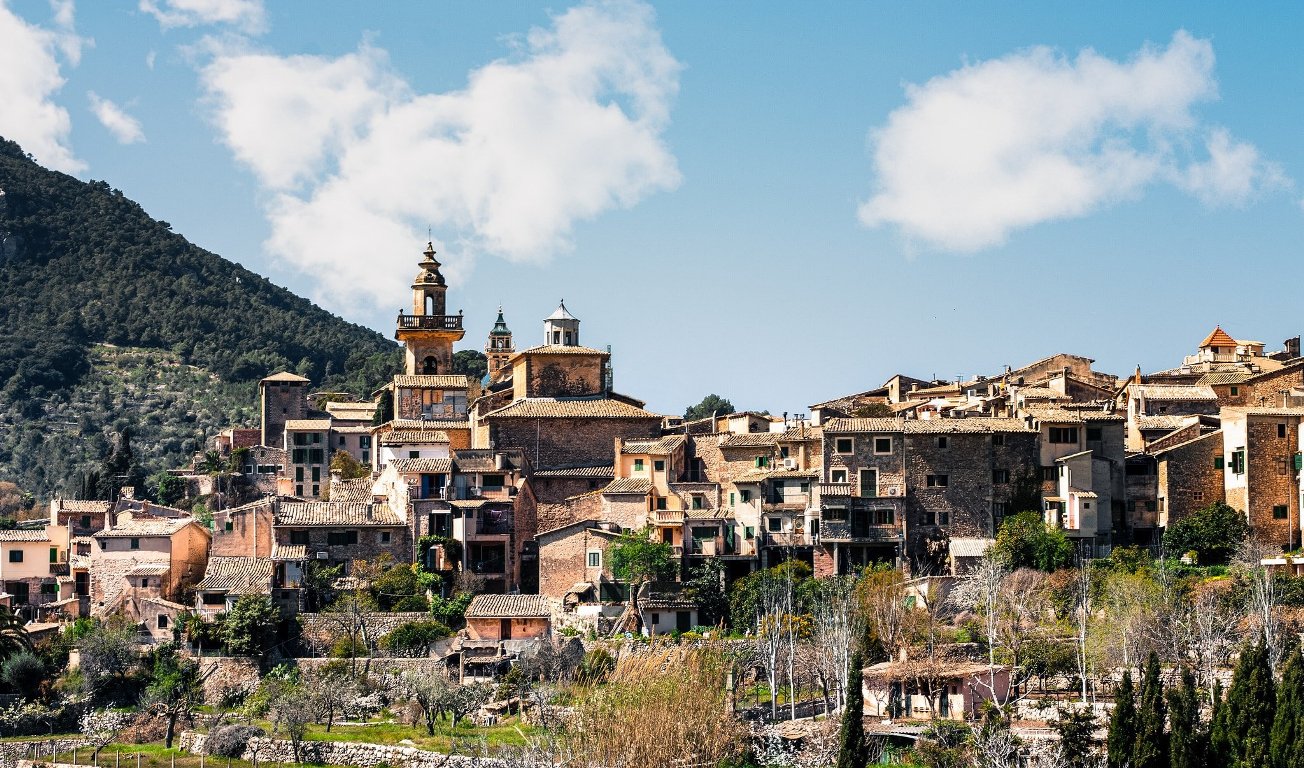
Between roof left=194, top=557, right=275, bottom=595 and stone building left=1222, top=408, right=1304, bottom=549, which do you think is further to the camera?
stone building left=1222, top=408, right=1304, bottom=549

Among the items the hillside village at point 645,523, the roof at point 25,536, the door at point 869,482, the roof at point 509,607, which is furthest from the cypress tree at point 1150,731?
the roof at point 25,536

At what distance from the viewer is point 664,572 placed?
63.5 m

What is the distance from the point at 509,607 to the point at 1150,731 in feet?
76.3

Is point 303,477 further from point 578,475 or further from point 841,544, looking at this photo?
point 841,544

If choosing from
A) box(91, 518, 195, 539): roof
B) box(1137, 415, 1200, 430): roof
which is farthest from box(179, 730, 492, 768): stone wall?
box(1137, 415, 1200, 430): roof

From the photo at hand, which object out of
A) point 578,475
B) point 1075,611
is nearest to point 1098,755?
point 1075,611

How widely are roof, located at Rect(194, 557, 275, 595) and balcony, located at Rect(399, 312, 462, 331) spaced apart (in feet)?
89.0

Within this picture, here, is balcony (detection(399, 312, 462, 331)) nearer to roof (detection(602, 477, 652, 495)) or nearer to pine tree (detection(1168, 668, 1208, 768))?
roof (detection(602, 477, 652, 495))

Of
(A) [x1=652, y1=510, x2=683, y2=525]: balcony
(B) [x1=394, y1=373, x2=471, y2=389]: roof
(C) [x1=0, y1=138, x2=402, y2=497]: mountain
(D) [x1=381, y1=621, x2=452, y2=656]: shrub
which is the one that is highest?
(C) [x1=0, y1=138, x2=402, y2=497]: mountain

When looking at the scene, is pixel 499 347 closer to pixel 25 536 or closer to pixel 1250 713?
pixel 25 536

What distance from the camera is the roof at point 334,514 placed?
219 ft

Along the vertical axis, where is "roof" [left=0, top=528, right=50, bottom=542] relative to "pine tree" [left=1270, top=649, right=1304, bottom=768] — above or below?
above

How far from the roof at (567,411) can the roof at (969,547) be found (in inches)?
546

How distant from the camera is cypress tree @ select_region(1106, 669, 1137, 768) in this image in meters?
46.2
